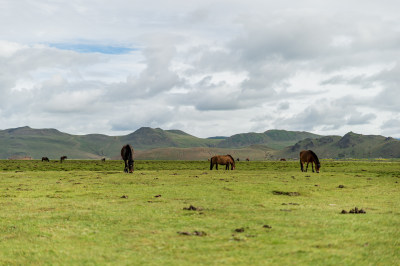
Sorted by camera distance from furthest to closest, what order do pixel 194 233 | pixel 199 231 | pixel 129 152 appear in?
pixel 129 152 → pixel 199 231 → pixel 194 233

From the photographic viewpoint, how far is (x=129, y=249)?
10.4 meters

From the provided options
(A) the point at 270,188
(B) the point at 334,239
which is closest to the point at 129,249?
(B) the point at 334,239

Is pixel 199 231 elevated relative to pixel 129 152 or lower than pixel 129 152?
lower

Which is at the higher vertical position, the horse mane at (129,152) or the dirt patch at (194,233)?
the horse mane at (129,152)

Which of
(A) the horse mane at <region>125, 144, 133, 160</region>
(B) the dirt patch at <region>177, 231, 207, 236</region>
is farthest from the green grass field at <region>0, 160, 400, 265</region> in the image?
(A) the horse mane at <region>125, 144, 133, 160</region>

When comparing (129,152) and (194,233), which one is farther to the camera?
(129,152)

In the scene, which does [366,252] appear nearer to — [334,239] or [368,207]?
[334,239]

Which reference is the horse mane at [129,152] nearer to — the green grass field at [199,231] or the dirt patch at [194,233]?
the green grass field at [199,231]

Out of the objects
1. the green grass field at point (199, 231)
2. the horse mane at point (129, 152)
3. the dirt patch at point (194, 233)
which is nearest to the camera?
the green grass field at point (199, 231)

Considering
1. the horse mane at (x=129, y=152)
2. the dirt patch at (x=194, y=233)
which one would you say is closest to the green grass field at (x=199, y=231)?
the dirt patch at (x=194, y=233)

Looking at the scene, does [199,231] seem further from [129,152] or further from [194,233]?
[129,152]

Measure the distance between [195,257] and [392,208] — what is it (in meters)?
11.8

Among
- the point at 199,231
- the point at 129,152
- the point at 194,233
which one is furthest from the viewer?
the point at 129,152

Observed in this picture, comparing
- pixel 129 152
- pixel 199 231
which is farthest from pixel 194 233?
pixel 129 152
